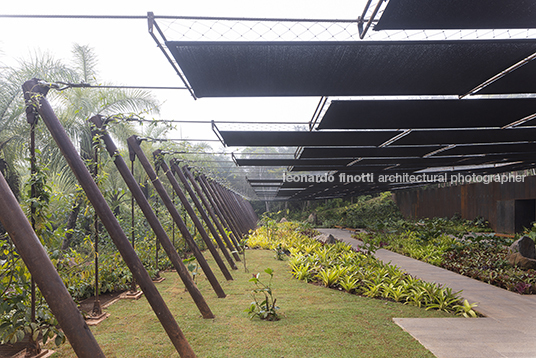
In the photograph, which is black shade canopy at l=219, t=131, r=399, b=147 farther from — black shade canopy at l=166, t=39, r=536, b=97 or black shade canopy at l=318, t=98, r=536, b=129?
black shade canopy at l=166, t=39, r=536, b=97

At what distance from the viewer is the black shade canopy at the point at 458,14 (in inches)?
93.4

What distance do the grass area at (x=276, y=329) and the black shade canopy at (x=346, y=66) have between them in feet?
9.87

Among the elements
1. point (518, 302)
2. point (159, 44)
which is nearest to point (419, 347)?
point (518, 302)

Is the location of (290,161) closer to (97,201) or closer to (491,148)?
(491,148)

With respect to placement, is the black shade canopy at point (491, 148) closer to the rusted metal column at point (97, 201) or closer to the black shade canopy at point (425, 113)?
the black shade canopy at point (425, 113)

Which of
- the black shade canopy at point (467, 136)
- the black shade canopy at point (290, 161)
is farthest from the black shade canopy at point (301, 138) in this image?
the black shade canopy at point (290, 161)

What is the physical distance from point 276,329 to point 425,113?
12.8 ft

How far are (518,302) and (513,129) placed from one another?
10.5 feet

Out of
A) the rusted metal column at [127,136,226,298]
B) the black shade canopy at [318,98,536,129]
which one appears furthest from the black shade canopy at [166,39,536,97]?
the rusted metal column at [127,136,226,298]

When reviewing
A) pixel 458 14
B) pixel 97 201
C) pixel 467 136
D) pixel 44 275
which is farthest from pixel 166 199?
pixel 467 136

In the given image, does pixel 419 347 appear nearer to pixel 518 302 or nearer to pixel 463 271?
pixel 518 302

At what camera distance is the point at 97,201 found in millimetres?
3305

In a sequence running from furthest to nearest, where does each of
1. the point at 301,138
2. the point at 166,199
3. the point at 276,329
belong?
1. the point at 301,138
2. the point at 166,199
3. the point at 276,329

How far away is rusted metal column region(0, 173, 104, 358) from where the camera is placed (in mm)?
2035
